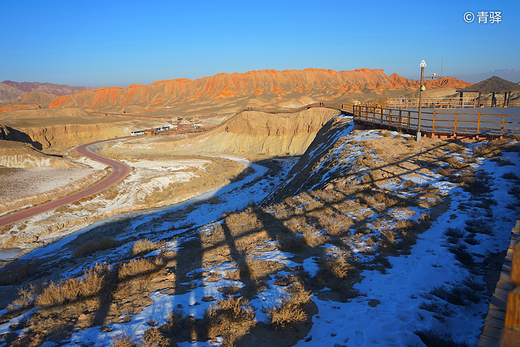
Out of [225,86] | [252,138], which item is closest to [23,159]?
[252,138]

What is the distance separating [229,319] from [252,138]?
52509 millimetres

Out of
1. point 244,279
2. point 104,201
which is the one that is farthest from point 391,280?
point 104,201

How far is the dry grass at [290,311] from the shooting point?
4746 mm

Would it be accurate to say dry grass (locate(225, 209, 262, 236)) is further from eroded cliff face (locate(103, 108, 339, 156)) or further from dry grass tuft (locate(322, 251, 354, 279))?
eroded cliff face (locate(103, 108, 339, 156))

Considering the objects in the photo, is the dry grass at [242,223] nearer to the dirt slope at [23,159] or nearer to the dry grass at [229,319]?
the dry grass at [229,319]

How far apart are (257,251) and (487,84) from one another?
117 feet

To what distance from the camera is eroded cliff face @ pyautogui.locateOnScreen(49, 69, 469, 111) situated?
173 metres

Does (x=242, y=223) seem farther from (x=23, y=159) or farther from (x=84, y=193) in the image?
(x=23, y=159)

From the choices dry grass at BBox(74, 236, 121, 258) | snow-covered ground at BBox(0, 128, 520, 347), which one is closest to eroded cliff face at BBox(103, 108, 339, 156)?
dry grass at BBox(74, 236, 121, 258)

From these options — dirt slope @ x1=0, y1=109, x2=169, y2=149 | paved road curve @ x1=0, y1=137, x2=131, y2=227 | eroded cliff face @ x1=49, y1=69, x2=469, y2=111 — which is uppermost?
eroded cliff face @ x1=49, y1=69, x2=469, y2=111

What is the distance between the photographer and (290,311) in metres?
4.86

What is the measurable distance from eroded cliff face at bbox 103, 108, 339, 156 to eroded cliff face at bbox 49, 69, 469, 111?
113821 mm

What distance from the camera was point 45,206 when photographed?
86.5 ft

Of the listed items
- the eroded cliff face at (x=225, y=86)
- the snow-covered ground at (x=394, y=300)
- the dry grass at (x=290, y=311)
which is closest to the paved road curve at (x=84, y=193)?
the snow-covered ground at (x=394, y=300)
